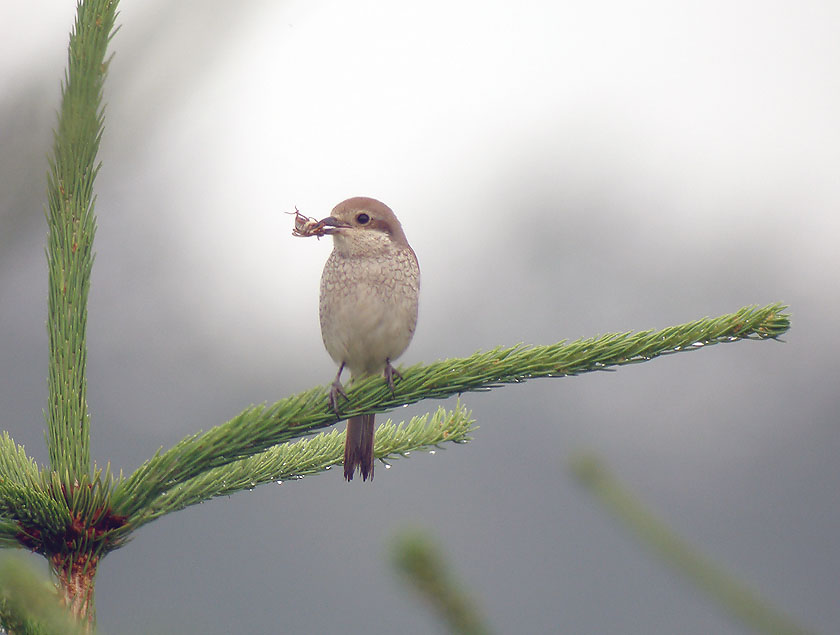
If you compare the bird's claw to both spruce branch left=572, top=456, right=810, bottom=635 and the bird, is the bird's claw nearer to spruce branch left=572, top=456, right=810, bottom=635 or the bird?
spruce branch left=572, top=456, right=810, bottom=635

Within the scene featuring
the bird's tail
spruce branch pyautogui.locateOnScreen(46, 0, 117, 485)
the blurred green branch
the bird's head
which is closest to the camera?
the blurred green branch

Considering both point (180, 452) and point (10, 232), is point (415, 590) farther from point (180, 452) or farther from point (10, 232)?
point (180, 452)

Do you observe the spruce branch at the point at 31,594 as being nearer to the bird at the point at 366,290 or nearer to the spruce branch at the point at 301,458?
the spruce branch at the point at 301,458

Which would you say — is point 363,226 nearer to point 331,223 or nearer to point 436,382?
point 331,223

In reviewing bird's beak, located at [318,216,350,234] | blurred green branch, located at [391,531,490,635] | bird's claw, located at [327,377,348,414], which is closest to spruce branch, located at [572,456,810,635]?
blurred green branch, located at [391,531,490,635]

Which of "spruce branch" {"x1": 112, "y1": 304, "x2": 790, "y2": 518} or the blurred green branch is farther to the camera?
"spruce branch" {"x1": 112, "y1": 304, "x2": 790, "y2": 518}

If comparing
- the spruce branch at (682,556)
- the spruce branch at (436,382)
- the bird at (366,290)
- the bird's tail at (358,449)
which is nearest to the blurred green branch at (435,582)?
the spruce branch at (682,556)

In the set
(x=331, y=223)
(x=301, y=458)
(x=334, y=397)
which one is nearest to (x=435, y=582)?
(x=334, y=397)
